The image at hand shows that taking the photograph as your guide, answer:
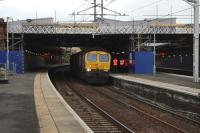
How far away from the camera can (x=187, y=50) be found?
188 ft

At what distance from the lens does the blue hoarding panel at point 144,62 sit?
48.6 m

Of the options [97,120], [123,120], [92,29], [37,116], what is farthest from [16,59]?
[37,116]

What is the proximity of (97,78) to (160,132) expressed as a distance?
82.5 ft

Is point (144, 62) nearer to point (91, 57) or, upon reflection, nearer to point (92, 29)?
point (92, 29)

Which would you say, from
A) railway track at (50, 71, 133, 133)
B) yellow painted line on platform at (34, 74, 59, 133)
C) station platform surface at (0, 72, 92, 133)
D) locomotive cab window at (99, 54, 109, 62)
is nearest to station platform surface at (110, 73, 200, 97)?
railway track at (50, 71, 133, 133)

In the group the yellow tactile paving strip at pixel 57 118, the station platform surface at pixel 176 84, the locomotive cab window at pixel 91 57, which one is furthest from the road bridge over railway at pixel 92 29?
the yellow tactile paving strip at pixel 57 118

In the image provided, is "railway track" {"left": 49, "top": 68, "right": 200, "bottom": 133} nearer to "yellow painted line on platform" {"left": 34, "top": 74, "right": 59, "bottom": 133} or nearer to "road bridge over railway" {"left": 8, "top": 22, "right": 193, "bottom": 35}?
"yellow painted line on platform" {"left": 34, "top": 74, "right": 59, "bottom": 133}

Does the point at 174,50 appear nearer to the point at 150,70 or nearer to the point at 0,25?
the point at 150,70

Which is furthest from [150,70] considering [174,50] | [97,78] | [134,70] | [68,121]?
[68,121]

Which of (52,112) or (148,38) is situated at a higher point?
(148,38)

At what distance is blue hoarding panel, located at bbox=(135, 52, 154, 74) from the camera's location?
159ft

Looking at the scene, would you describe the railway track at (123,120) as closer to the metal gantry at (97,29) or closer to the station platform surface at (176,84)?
the station platform surface at (176,84)

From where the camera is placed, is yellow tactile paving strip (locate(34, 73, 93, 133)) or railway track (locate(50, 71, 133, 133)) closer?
yellow tactile paving strip (locate(34, 73, 93, 133))

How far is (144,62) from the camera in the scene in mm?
48844
